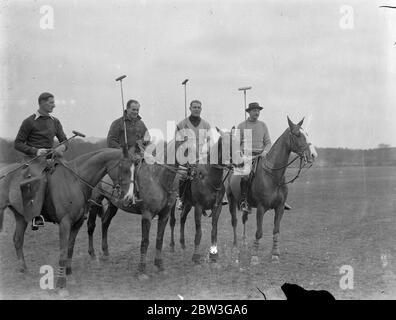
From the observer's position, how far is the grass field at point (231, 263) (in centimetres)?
784

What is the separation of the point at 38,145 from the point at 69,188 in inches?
44.8

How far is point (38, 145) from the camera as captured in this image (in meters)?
8.38

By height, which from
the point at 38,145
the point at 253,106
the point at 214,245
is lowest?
the point at 214,245

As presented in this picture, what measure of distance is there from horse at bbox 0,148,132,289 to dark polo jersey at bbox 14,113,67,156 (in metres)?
0.57

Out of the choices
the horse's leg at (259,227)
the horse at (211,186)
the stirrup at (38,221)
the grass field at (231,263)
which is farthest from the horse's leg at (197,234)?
the stirrup at (38,221)

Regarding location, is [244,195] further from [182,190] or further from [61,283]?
[61,283]

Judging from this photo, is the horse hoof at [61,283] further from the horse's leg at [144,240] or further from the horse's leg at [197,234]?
the horse's leg at [197,234]

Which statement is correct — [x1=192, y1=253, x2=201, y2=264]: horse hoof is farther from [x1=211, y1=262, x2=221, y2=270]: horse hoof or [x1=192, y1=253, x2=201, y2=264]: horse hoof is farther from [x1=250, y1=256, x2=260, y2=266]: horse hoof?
[x1=250, y1=256, x2=260, y2=266]: horse hoof

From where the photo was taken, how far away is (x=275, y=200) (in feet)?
33.9

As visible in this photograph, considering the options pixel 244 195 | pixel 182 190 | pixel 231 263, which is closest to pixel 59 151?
pixel 182 190

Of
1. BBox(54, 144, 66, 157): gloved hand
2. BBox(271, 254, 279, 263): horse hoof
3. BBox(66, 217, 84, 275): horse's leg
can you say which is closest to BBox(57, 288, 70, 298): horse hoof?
BBox(66, 217, 84, 275): horse's leg

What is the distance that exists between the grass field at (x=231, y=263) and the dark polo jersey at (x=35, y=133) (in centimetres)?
243

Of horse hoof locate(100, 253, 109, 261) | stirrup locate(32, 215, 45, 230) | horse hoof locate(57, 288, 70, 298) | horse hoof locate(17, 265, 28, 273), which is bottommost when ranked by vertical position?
horse hoof locate(100, 253, 109, 261)

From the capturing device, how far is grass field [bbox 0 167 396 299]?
7836 mm
